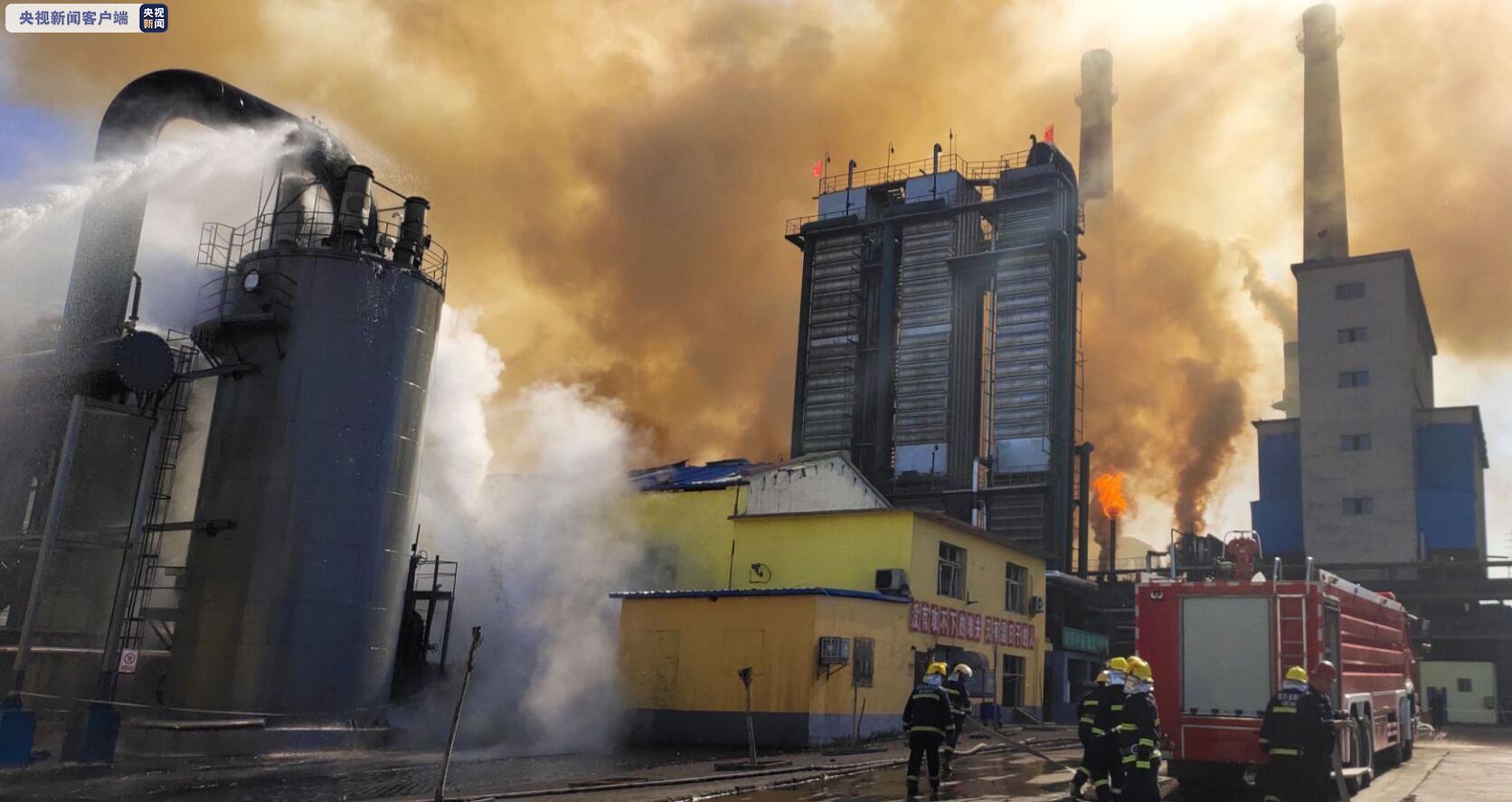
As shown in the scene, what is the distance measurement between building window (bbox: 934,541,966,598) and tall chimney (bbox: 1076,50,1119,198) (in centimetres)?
4700

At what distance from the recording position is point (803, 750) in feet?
76.8

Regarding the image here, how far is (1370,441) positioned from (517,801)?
56.0 metres

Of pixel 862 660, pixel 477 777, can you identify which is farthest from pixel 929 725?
pixel 862 660

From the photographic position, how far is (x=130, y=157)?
76.8 ft

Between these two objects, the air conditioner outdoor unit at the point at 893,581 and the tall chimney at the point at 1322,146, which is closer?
the air conditioner outdoor unit at the point at 893,581

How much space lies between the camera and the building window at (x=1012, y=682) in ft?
110

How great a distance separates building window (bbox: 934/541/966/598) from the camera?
30.5m

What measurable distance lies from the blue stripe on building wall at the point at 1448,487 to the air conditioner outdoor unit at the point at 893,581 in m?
40.2

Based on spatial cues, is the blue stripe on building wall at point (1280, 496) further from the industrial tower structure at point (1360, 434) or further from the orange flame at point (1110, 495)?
the orange flame at point (1110, 495)

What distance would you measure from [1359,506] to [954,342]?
22.8 metres

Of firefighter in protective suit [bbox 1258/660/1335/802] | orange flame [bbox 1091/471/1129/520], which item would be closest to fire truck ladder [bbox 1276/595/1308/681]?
firefighter in protective suit [bbox 1258/660/1335/802]

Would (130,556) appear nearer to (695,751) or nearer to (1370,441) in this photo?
(695,751)

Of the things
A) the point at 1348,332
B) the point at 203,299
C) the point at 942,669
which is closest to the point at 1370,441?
the point at 1348,332

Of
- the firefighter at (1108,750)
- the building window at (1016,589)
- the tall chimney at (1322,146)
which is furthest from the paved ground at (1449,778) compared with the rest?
the tall chimney at (1322,146)
